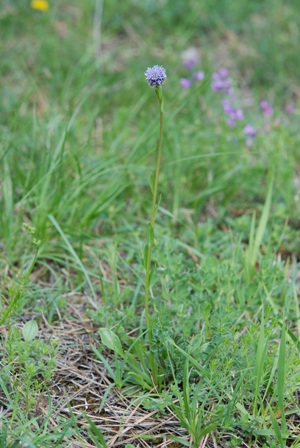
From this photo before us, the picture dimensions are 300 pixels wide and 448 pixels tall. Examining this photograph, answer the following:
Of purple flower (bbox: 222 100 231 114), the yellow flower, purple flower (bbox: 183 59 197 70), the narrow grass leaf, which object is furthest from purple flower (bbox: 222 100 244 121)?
the yellow flower

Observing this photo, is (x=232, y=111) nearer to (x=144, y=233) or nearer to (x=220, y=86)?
(x=220, y=86)

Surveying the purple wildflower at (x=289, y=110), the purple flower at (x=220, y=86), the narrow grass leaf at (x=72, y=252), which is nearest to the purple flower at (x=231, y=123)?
the purple flower at (x=220, y=86)

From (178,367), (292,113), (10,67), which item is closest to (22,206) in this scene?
(178,367)

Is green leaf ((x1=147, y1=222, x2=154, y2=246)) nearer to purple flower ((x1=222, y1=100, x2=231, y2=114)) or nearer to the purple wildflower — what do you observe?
purple flower ((x1=222, y1=100, x2=231, y2=114))

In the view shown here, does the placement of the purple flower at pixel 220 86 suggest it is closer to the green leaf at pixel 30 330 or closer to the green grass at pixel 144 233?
the green grass at pixel 144 233

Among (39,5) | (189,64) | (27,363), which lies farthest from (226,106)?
(27,363)

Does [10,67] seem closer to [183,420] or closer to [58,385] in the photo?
[58,385]
